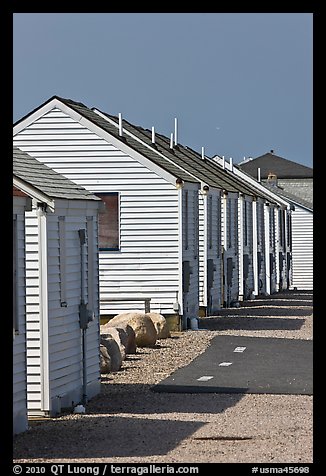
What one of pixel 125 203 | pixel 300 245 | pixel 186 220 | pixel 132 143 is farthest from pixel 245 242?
pixel 300 245

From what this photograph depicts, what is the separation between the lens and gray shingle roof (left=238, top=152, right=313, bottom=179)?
8569 cm

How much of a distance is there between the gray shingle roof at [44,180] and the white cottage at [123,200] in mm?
10895

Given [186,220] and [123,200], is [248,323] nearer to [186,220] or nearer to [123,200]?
[186,220]

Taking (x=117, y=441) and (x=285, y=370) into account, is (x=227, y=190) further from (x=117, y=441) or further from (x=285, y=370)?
(x=117, y=441)

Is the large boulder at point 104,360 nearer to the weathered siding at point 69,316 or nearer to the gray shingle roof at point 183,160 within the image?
the weathered siding at point 69,316

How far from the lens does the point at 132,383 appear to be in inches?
718

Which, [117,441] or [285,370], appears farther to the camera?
[285,370]

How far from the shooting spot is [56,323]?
1505 centimetres

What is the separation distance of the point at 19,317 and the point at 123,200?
15.1m

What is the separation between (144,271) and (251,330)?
9.14 feet

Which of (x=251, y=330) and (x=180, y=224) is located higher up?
(x=180, y=224)

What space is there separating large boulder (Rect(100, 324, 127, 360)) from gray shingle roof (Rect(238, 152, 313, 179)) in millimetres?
62446
